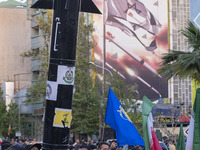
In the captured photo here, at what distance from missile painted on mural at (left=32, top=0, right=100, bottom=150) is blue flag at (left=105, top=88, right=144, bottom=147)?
5983 mm

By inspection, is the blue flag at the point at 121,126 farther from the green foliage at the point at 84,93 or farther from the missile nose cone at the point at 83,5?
the green foliage at the point at 84,93

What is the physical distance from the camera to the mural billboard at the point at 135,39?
60219mm

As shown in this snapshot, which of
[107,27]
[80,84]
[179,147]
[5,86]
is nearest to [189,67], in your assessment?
[179,147]

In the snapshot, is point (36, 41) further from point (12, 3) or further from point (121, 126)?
point (121, 126)

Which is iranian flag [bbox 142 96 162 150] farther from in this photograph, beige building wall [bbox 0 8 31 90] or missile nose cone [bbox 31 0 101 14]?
beige building wall [bbox 0 8 31 90]

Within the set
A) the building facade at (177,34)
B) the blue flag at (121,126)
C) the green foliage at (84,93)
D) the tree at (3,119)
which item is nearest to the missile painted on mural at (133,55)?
the building facade at (177,34)

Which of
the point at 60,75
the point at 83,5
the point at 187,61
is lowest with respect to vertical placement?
the point at 60,75

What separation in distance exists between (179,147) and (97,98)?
95.7 ft

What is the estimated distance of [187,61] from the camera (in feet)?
56.4

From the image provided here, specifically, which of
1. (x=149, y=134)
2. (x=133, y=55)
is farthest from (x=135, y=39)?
(x=149, y=134)

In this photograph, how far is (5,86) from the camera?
67312 millimetres

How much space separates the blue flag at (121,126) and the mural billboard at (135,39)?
149ft

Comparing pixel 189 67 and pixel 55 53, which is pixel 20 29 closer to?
pixel 189 67

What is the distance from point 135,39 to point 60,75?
55.4m
